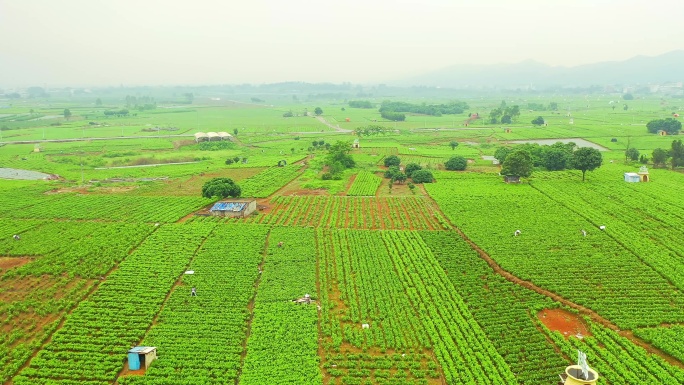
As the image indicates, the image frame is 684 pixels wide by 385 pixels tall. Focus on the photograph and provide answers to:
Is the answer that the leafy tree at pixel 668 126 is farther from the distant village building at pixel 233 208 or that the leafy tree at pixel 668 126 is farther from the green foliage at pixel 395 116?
the distant village building at pixel 233 208

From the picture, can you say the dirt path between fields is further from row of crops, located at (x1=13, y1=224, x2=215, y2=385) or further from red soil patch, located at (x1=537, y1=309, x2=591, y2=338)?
row of crops, located at (x1=13, y1=224, x2=215, y2=385)

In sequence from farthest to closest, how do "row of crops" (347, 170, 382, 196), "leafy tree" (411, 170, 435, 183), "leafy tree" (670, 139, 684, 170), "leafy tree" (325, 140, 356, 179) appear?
"leafy tree" (325, 140, 356, 179) < "leafy tree" (670, 139, 684, 170) < "leafy tree" (411, 170, 435, 183) < "row of crops" (347, 170, 382, 196)

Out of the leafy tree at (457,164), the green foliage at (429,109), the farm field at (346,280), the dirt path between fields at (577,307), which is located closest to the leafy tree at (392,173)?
the farm field at (346,280)

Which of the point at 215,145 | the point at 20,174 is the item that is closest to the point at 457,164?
the point at 215,145

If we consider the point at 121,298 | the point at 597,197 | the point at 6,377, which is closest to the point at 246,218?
the point at 121,298

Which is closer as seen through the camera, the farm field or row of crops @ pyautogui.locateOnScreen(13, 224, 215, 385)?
row of crops @ pyautogui.locateOnScreen(13, 224, 215, 385)

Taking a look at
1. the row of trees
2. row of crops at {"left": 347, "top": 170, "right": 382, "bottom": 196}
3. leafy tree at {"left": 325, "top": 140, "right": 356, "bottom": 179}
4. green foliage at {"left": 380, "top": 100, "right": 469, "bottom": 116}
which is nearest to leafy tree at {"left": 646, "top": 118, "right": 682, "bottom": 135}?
the row of trees

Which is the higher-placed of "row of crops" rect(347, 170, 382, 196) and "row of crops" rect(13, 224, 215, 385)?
"row of crops" rect(347, 170, 382, 196)
